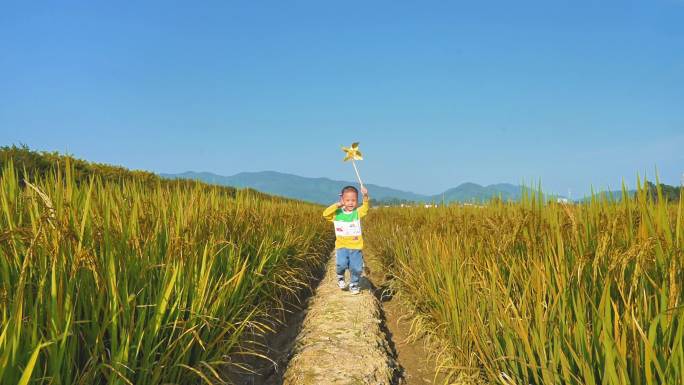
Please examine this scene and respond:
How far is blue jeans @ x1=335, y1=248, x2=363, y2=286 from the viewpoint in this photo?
20.6 ft

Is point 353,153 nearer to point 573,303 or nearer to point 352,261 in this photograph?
point 352,261

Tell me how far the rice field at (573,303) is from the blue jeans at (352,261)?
2179mm

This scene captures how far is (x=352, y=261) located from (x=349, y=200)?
909mm

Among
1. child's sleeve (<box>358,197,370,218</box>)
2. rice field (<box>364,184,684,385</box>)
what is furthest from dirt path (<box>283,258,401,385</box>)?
child's sleeve (<box>358,197,370,218</box>)

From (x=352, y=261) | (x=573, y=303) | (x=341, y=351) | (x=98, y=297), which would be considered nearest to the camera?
(x=573, y=303)

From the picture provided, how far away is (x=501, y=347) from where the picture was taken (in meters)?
2.35

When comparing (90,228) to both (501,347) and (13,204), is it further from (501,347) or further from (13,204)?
(501,347)

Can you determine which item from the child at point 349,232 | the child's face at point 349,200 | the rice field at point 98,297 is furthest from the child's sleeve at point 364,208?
the rice field at point 98,297

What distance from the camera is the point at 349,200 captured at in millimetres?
6438

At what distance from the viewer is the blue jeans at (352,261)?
6281 mm

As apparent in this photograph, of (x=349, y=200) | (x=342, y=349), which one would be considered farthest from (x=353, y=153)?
(x=342, y=349)

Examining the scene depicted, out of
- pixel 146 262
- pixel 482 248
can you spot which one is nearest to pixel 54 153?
pixel 146 262

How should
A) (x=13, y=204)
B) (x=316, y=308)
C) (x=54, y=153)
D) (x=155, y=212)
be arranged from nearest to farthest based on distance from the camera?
1. (x=13, y=204)
2. (x=155, y=212)
3. (x=316, y=308)
4. (x=54, y=153)

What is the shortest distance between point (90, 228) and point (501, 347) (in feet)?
7.66
